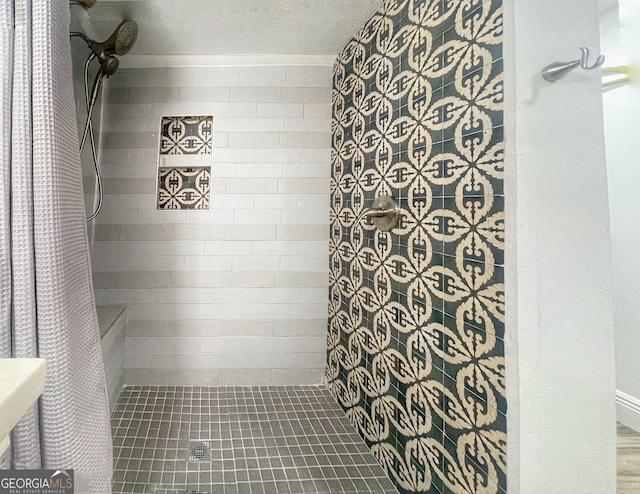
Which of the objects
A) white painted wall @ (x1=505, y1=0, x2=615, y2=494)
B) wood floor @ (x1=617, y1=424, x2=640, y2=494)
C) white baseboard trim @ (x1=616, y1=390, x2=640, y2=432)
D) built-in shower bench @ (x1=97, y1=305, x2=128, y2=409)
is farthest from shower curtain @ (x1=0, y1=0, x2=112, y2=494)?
white baseboard trim @ (x1=616, y1=390, x2=640, y2=432)

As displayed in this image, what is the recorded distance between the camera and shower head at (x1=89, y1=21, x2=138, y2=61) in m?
1.57

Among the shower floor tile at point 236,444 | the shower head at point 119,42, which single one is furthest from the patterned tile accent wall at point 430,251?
the shower head at point 119,42

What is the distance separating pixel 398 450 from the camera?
1.19m

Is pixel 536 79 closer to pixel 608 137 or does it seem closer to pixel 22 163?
pixel 22 163

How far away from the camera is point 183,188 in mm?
1935

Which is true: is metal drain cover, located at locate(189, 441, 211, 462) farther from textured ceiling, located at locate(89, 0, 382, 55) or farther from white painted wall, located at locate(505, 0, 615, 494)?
textured ceiling, located at locate(89, 0, 382, 55)

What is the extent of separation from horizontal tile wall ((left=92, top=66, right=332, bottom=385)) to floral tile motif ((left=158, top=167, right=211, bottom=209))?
5 centimetres

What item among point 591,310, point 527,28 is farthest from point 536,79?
point 591,310

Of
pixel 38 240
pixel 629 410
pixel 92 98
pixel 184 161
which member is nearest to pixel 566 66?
pixel 38 240

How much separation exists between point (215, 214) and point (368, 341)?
115cm

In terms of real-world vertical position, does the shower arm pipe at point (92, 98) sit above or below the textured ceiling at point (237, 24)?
below

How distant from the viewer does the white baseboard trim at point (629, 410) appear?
166 cm

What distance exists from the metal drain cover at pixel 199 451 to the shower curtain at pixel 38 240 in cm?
47

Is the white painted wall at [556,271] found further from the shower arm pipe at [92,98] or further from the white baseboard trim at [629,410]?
the shower arm pipe at [92,98]
